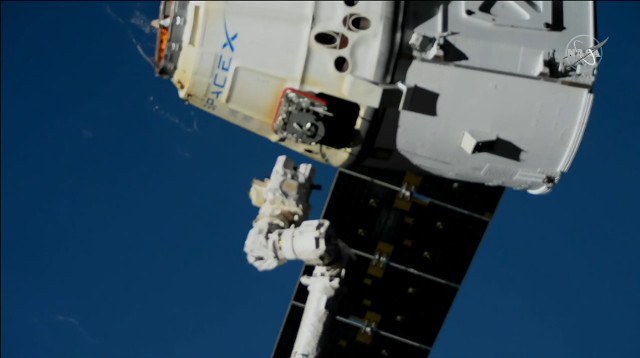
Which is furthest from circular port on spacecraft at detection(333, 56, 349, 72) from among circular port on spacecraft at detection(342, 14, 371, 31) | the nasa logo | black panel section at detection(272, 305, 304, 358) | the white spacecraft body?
black panel section at detection(272, 305, 304, 358)

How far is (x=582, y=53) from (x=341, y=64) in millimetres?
4370

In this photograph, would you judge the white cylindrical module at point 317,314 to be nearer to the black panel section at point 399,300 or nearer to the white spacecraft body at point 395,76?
the white spacecraft body at point 395,76

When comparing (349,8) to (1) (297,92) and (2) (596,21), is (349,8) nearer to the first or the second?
(1) (297,92)

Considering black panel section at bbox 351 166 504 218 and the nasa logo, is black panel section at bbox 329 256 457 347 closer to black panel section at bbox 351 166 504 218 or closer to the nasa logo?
black panel section at bbox 351 166 504 218

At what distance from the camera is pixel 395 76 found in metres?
13.4

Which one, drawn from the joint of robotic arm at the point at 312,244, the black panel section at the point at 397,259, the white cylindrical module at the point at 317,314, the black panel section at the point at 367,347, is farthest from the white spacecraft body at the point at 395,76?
the black panel section at the point at 367,347

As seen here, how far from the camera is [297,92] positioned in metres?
12.9

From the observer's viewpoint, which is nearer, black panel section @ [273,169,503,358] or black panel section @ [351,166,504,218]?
black panel section @ [351,166,504,218]

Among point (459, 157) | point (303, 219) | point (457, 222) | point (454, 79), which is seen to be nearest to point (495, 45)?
point (454, 79)

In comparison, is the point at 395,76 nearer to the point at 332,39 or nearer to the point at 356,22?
the point at 356,22

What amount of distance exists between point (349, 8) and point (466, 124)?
2916 millimetres

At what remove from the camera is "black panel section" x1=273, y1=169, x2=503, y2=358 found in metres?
17.9

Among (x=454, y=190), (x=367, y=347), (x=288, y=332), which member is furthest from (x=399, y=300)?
(x=454, y=190)

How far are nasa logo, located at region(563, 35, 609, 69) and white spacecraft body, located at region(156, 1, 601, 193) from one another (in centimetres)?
5
